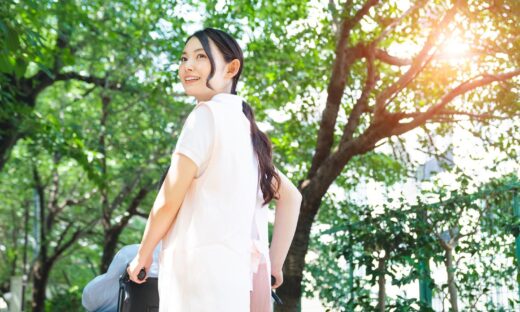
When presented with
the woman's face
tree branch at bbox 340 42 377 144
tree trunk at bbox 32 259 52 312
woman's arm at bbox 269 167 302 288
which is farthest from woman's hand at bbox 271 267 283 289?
tree trunk at bbox 32 259 52 312

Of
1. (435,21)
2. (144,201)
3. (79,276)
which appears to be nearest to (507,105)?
(435,21)

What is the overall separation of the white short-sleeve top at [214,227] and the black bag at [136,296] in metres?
0.27

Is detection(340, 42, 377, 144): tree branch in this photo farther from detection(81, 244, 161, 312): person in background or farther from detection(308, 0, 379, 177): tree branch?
detection(81, 244, 161, 312): person in background

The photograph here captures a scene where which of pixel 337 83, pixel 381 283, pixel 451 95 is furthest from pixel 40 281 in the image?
pixel 451 95

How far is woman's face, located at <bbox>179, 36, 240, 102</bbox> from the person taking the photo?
2.70 meters

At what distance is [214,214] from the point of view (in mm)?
2383

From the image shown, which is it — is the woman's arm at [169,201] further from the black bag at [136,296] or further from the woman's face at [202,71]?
the woman's face at [202,71]

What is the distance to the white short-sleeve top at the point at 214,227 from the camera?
91.5 inches

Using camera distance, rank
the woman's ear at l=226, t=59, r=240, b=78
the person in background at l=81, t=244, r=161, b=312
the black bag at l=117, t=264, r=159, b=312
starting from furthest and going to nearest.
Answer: the person in background at l=81, t=244, r=161, b=312 → the woman's ear at l=226, t=59, r=240, b=78 → the black bag at l=117, t=264, r=159, b=312

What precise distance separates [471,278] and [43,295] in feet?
51.1

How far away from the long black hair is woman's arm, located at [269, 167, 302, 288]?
46mm

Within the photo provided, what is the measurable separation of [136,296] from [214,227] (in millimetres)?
534

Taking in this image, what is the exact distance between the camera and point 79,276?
28656 mm

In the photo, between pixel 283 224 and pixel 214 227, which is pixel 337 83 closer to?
pixel 283 224
